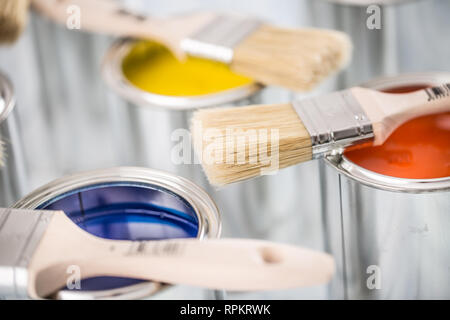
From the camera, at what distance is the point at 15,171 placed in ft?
3.44

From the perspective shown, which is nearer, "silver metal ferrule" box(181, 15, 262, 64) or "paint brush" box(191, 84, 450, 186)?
"paint brush" box(191, 84, 450, 186)

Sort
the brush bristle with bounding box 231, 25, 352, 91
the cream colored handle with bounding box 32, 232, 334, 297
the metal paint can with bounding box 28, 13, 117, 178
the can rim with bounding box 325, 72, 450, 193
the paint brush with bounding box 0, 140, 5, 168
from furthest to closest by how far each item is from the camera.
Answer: the metal paint can with bounding box 28, 13, 117, 178
the brush bristle with bounding box 231, 25, 352, 91
the paint brush with bounding box 0, 140, 5, 168
the can rim with bounding box 325, 72, 450, 193
the cream colored handle with bounding box 32, 232, 334, 297

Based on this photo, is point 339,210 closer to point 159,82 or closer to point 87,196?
point 87,196

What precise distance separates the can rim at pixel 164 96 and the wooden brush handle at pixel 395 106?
207 mm

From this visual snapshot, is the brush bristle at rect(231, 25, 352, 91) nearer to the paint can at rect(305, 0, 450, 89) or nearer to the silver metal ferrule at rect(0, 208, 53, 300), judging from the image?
the paint can at rect(305, 0, 450, 89)

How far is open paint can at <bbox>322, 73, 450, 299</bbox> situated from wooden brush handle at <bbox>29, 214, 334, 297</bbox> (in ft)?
0.66

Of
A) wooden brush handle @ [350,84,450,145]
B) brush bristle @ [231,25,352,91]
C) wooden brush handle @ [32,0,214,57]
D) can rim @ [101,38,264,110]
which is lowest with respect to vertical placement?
wooden brush handle @ [350,84,450,145]

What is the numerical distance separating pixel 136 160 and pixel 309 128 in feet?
1.13

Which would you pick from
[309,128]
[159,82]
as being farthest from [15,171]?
[309,128]

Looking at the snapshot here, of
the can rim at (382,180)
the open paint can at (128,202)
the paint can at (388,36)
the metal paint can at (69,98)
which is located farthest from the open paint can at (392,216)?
the metal paint can at (69,98)

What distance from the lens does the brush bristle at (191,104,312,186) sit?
87cm

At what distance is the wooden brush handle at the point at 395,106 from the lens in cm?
89

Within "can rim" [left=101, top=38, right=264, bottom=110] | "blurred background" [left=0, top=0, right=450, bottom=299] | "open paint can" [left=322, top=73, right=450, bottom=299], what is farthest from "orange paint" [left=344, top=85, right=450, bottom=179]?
"can rim" [left=101, top=38, right=264, bottom=110]

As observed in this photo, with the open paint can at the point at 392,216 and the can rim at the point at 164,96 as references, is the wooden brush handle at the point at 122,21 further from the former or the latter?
the open paint can at the point at 392,216
